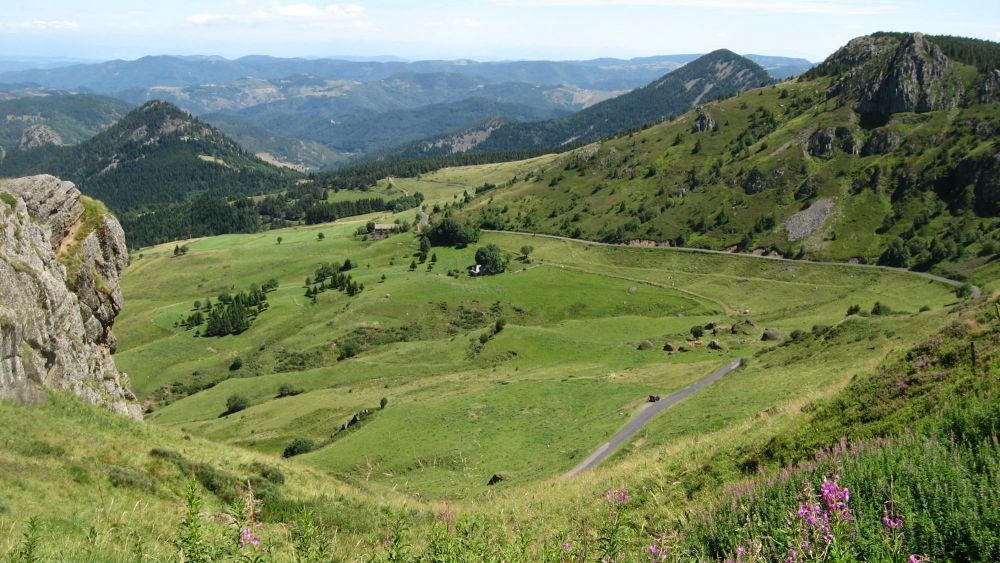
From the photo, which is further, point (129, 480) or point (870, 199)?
point (870, 199)

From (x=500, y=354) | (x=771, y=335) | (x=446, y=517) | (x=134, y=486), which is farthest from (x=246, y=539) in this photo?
(x=771, y=335)

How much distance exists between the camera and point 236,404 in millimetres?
94000

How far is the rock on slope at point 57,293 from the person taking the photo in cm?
3197

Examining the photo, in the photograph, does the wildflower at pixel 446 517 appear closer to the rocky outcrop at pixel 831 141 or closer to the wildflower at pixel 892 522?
the wildflower at pixel 892 522

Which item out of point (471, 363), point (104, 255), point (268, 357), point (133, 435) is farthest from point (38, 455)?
point (268, 357)

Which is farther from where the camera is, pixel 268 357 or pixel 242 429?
pixel 268 357

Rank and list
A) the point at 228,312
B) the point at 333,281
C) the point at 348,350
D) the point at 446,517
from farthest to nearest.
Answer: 1. the point at 333,281
2. the point at 228,312
3. the point at 348,350
4. the point at 446,517

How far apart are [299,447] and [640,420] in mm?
36095

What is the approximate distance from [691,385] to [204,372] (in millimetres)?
100002

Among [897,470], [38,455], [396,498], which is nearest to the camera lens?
[897,470]

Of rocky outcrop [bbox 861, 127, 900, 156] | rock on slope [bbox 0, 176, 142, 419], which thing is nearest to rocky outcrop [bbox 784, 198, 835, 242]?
rocky outcrop [bbox 861, 127, 900, 156]

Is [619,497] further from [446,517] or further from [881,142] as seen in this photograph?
[881,142]

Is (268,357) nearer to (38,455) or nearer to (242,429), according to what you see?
Answer: (242,429)

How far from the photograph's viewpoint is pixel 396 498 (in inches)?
1147
